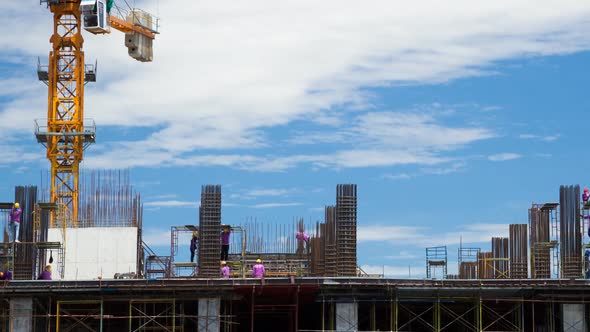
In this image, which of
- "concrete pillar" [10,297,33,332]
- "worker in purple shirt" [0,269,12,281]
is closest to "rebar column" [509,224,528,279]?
"concrete pillar" [10,297,33,332]

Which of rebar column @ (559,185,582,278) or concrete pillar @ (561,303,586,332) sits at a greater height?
rebar column @ (559,185,582,278)

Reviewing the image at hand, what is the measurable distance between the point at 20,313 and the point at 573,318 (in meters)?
24.0

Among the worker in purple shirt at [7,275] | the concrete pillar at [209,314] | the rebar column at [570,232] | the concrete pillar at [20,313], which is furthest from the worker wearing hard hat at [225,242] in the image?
the rebar column at [570,232]

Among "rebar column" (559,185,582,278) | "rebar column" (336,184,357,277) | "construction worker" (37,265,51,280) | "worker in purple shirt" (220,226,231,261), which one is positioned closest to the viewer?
"construction worker" (37,265,51,280)

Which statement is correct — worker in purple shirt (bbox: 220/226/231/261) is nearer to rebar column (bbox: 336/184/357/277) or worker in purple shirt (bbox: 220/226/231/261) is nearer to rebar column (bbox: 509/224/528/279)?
rebar column (bbox: 336/184/357/277)

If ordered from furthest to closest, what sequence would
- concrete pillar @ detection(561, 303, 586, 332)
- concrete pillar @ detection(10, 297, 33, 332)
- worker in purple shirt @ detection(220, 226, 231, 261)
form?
worker in purple shirt @ detection(220, 226, 231, 261) → concrete pillar @ detection(561, 303, 586, 332) → concrete pillar @ detection(10, 297, 33, 332)

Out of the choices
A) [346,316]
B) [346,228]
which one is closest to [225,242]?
[346,228]

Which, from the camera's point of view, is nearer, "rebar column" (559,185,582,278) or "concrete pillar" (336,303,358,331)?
"concrete pillar" (336,303,358,331)

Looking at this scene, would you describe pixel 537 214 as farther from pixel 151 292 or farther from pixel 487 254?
pixel 151 292

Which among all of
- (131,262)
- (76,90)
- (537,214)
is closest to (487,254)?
(537,214)

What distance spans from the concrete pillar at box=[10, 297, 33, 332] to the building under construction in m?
0.04

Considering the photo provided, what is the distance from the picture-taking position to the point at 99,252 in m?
65.4

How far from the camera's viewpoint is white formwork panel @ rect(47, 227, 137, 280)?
6506 centimetres

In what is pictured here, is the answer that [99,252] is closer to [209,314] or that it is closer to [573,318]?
[209,314]
